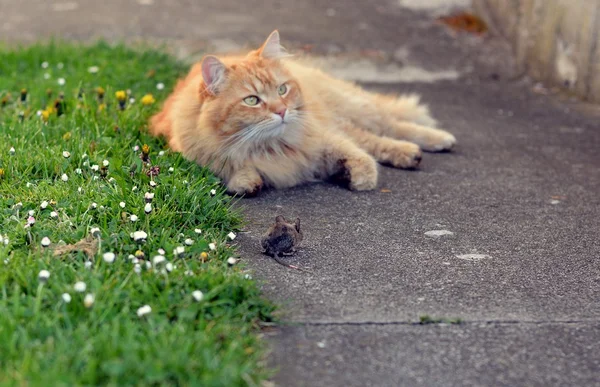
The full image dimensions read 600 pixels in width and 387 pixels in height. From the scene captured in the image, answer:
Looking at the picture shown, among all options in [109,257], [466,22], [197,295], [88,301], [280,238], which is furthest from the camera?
[466,22]

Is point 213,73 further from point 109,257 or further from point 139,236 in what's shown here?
point 109,257

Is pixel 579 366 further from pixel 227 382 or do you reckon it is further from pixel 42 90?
pixel 42 90

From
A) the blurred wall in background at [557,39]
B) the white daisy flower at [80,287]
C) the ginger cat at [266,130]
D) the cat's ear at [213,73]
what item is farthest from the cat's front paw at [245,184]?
the blurred wall in background at [557,39]

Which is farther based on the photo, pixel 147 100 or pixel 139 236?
pixel 147 100

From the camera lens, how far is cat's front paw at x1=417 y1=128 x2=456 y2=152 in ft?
16.5

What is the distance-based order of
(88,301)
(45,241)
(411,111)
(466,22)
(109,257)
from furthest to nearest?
(466,22) < (411,111) < (45,241) < (109,257) < (88,301)

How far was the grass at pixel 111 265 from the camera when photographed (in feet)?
7.64

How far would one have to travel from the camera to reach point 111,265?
9.65 feet

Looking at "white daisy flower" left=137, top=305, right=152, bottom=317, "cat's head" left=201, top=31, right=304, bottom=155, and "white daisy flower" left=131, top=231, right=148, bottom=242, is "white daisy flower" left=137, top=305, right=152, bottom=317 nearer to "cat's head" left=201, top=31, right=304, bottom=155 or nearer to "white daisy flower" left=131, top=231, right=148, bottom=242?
"white daisy flower" left=131, top=231, right=148, bottom=242

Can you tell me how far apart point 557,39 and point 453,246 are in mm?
3398

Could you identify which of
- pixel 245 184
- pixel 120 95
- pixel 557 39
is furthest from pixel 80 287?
pixel 557 39

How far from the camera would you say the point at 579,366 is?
8.60 ft

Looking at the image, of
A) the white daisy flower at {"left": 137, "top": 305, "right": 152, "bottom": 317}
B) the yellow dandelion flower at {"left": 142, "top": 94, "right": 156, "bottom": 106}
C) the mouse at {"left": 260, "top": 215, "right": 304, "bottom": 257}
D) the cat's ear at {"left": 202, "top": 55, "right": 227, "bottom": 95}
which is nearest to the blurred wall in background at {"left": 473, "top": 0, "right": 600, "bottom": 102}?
the cat's ear at {"left": 202, "top": 55, "right": 227, "bottom": 95}

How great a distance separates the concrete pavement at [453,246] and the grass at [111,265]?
0.23m
